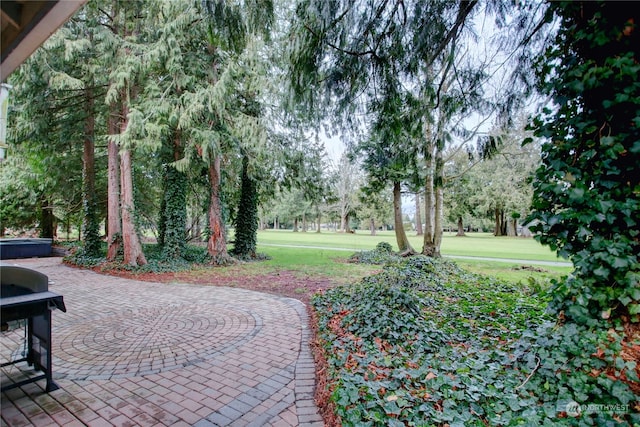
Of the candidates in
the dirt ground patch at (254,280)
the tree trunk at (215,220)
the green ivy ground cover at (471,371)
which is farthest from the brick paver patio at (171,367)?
the tree trunk at (215,220)

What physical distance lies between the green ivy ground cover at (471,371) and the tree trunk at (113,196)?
28.3ft

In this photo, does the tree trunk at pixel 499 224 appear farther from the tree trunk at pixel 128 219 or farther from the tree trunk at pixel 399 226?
the tree trunk at pixel 128 219

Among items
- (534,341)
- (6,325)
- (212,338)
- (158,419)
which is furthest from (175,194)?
(534,341)

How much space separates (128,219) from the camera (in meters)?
9.08

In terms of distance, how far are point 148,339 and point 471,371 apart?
3788 millimetres

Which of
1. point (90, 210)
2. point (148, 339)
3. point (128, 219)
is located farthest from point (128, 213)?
point (148, 339)

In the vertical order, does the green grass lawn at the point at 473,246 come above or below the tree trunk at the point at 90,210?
below

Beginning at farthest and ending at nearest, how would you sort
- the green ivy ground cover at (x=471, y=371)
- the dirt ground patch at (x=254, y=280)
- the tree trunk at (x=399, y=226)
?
the tree trunk at (x=399, y=226), the dirt ground patch at (x=254, y=280), the green ivy ground cover at (x=471, y=371)

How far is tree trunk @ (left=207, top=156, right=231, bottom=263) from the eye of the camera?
418 inches

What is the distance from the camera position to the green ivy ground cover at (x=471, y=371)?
2000mm

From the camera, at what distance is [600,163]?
2170mm

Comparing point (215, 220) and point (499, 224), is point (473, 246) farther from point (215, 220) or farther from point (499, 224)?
point (499, 224)

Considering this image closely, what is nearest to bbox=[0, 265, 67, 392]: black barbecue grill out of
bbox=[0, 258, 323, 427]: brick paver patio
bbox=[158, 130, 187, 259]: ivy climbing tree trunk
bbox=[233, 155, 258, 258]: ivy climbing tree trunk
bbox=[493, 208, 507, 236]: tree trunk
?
bbox=[0, 258, 323, 427]: brick paver patio

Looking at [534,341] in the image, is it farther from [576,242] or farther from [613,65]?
[613,65]
